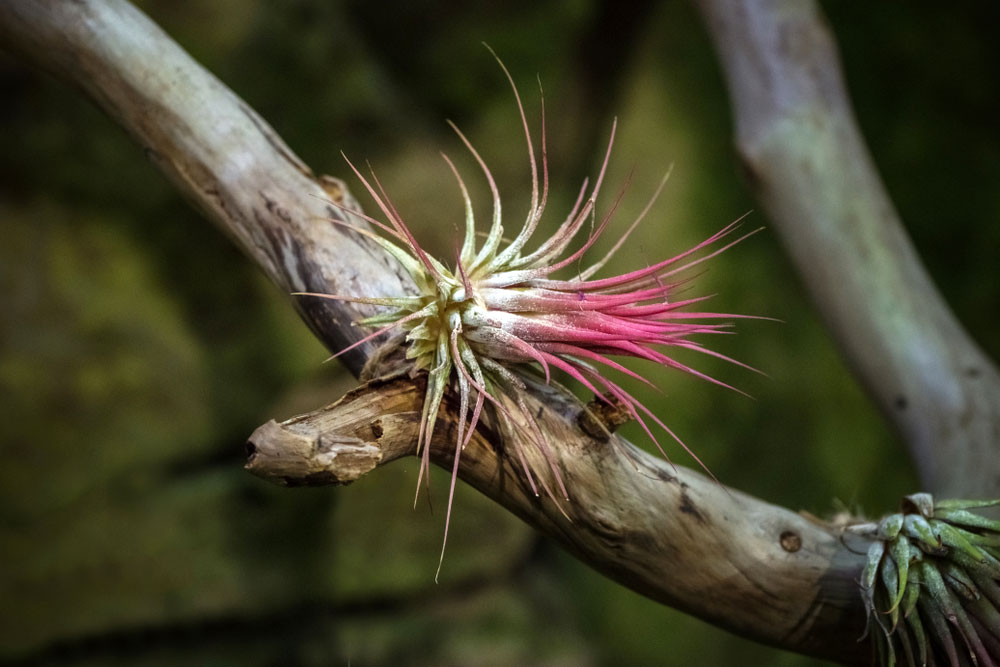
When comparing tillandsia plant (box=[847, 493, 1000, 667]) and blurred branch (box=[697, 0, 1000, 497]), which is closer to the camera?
tillandsia plant (box=[847, 493, 1000, 667])

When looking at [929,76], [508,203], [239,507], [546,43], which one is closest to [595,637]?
[239,507]

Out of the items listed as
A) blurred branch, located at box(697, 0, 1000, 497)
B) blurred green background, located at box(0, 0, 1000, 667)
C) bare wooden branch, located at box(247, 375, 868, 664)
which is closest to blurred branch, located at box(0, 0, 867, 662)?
bare wooden branch, located at box(247, 375, 868, 664)

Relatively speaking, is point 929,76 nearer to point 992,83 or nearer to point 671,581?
point 992,83

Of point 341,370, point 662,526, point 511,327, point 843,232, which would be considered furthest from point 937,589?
point 341,370

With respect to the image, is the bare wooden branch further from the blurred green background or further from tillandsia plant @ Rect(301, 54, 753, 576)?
the blurred green background

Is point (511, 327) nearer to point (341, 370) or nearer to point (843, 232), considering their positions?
point (843, 232)

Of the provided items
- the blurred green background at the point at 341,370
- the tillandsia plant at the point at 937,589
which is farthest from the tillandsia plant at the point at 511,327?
the blurred green background at the point at 341,370
